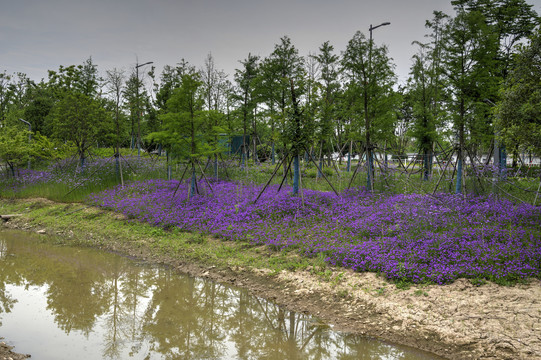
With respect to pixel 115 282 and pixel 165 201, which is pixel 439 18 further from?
pixel 115 282

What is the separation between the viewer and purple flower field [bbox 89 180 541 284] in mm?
7715

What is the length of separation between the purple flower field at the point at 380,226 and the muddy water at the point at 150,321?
2357 millimetres

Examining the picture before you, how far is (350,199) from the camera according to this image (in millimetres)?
13398

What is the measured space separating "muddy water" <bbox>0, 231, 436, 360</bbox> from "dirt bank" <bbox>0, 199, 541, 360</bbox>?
15.2 inches

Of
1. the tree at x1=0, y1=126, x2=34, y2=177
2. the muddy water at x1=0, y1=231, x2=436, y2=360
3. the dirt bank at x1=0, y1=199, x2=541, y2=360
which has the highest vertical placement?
the tree at x1=0, y1=126, x2=34, y2=177

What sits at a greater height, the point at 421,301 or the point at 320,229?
the point at 320,229

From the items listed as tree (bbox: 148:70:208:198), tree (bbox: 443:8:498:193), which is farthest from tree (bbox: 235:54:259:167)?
tree (bbox: 443:8:498:193)

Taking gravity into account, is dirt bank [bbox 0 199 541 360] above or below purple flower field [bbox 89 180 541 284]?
below

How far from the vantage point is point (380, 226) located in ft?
33.6

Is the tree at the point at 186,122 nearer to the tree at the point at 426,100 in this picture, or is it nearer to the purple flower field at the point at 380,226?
the purple flower field at the point at 380,226

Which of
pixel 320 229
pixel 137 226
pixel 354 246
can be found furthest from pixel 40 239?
pixel 354 246

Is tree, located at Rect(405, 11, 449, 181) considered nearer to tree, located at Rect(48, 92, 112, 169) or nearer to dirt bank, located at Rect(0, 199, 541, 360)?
dirt bank, located at Rect(0, 199, 541, 360)

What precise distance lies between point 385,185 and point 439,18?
15.9 metres

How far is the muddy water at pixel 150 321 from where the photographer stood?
5973 millimetres
